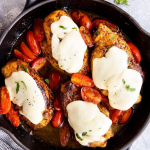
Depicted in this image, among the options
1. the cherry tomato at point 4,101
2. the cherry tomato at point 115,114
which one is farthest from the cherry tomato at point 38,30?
the cherry tomato at point 115,114

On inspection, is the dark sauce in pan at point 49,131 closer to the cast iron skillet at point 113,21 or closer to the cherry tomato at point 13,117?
the cast iron skillet at point 113,21

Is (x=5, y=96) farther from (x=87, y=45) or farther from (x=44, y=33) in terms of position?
(x=87, y=45)

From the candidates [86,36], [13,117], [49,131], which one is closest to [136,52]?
[86,36]

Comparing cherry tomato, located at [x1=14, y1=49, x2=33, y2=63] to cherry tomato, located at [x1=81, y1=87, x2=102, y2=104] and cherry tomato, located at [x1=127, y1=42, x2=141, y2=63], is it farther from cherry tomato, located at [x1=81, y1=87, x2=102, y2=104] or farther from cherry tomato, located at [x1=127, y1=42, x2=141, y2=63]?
cherry tomato, located at [x1=127, y1=42, x2=141, y2=63]

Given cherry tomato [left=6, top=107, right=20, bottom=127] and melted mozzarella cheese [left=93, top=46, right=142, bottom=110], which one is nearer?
melted mozzarella cheese [left=93, top=46, right=142, bottom=110]

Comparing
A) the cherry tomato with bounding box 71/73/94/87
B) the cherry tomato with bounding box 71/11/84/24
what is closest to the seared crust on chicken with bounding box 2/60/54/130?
the cherry tomato with bounding box 71/73/94/87

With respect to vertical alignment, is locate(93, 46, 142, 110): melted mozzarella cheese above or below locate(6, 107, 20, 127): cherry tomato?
above
